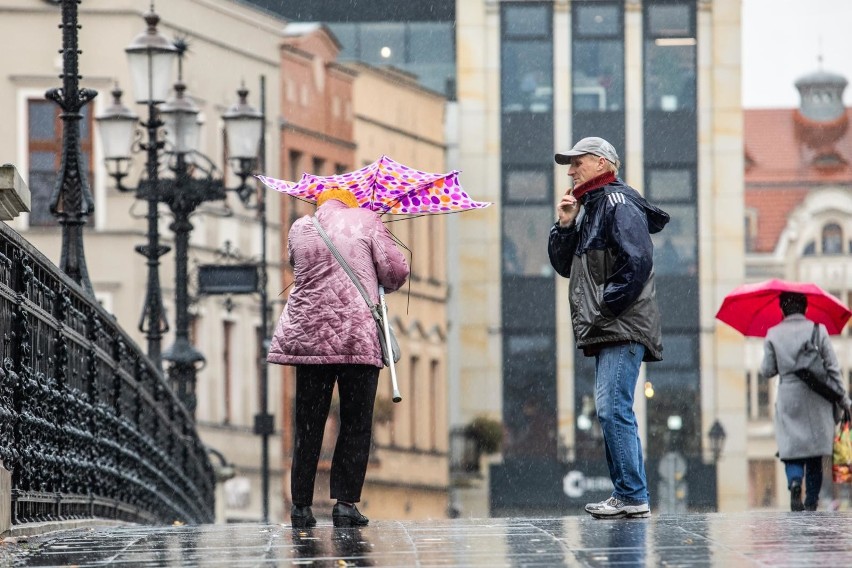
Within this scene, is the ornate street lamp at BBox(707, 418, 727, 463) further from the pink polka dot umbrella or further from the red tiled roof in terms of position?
the pink polka dot umbrella

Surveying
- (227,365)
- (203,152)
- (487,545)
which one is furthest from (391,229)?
(487,545)

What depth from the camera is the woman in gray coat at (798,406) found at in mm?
15742

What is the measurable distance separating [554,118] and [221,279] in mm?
39256

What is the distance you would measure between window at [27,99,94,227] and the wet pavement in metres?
32.1

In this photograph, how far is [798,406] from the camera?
1582 cm

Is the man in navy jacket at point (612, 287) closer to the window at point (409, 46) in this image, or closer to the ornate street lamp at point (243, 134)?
the ornate street lamp at point (243, 134)

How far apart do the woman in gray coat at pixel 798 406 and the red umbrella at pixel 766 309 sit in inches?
25.1

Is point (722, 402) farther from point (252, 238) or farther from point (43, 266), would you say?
point (43, 266)

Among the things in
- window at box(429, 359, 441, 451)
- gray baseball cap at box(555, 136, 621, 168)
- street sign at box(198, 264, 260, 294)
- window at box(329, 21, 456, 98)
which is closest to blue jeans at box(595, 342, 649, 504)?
gray baseball cap at box(555, 136, 621, 168)

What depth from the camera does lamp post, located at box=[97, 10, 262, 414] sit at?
21672 millimetres

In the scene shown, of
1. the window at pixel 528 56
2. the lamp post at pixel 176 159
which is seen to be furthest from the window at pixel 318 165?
the lamp post at pixel 176 159

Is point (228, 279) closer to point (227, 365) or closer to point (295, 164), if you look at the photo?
point (227, 365)

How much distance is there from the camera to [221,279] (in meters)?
26.3

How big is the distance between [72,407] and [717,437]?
46.5 m
